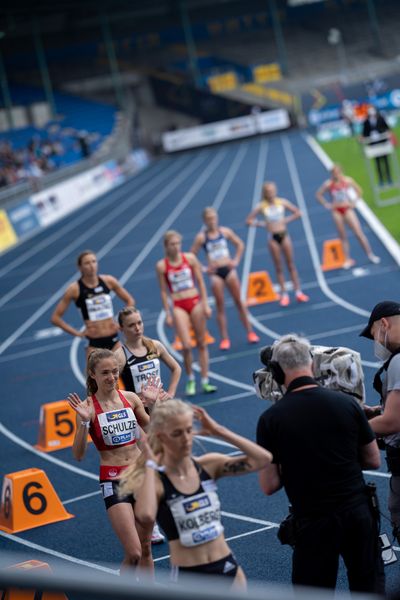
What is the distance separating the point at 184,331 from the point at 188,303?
427mm

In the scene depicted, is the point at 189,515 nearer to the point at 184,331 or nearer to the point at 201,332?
the point at 184,331

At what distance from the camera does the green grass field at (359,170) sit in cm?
2100

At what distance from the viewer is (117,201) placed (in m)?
37.4

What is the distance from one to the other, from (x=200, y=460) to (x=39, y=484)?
14.5 ft

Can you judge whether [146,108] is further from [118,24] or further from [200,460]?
[200,460]

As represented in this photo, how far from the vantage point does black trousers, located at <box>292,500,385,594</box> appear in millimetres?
5055

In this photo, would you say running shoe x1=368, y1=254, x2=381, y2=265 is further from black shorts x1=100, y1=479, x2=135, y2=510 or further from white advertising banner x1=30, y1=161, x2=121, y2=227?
white advertising banner x1=30, y1=161, x2=121, y2=227

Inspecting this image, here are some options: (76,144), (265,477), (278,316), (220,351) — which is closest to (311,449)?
(265,477)

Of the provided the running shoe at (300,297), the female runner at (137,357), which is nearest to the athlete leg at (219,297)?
the running shoe at (300,297)

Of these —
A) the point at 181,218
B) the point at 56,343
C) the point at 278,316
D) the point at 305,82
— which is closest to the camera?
the point at 278,316

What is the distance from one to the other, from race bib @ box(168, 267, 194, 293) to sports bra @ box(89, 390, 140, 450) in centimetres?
499

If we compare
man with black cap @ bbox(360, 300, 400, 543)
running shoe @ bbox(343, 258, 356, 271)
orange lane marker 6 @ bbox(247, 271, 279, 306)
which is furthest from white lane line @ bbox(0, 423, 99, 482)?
running shoe @ bbox(343, 258, 356, 271)

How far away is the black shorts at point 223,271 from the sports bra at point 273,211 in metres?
2.56

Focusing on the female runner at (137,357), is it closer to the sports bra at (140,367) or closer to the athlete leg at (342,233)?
the sports bra at (140,367)
